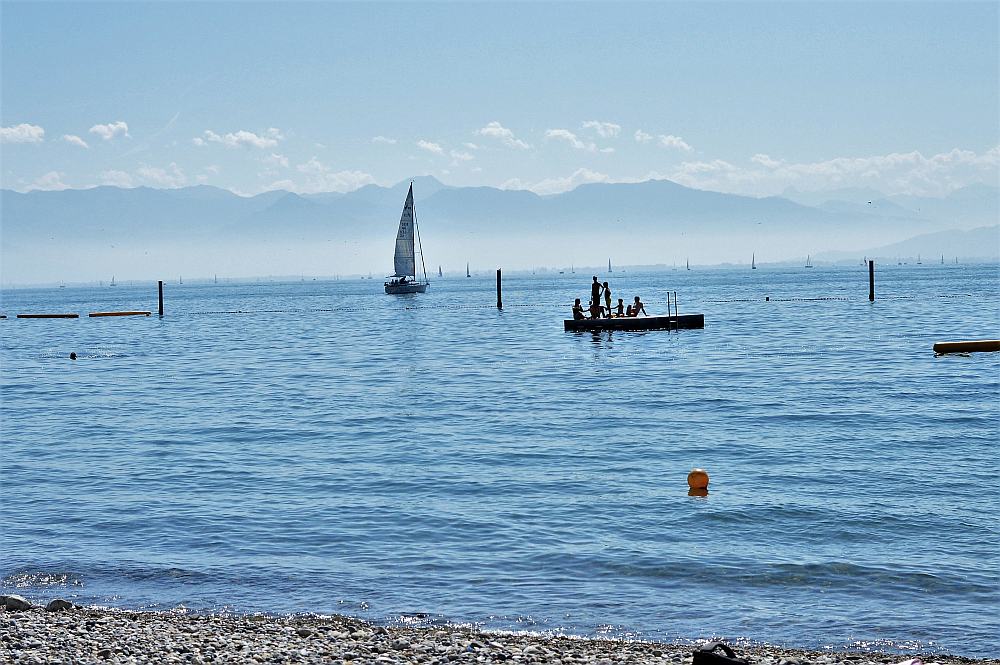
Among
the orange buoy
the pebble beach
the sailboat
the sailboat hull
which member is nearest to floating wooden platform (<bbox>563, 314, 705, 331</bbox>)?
the orange buoy

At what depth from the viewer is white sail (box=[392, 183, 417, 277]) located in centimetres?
13950

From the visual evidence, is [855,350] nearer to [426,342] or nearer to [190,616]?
[426,342]

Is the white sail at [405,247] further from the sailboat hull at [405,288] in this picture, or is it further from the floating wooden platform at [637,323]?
the floating wooden platform at [637,323]

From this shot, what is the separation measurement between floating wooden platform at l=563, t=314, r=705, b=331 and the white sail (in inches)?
3025

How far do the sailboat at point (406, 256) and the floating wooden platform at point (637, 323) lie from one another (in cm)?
7343

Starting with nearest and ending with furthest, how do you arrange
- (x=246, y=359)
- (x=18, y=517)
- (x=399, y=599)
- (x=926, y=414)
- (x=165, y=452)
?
(x=399, y=599) → (x=18, y=517) → (x=165, y=452) → (x=926, y=414) → (x=246, y=359)

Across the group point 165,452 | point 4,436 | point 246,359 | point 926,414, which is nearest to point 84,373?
point 246,359

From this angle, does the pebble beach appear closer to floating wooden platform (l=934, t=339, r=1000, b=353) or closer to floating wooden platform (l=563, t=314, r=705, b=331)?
floating wooden platform (l=934, t=339, r=1000, b=353)

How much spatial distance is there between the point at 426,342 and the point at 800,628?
50.8 m

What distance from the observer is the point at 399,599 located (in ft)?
41.4

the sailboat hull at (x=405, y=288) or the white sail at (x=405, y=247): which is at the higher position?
the white sail at (x=405, y=247)

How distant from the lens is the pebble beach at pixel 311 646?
9789 millimetres

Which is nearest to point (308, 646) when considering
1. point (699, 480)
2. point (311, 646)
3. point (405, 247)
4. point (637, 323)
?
point (311, 646)

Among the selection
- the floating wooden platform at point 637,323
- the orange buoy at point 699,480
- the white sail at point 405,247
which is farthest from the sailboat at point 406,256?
the orange buoy at point 699,480
